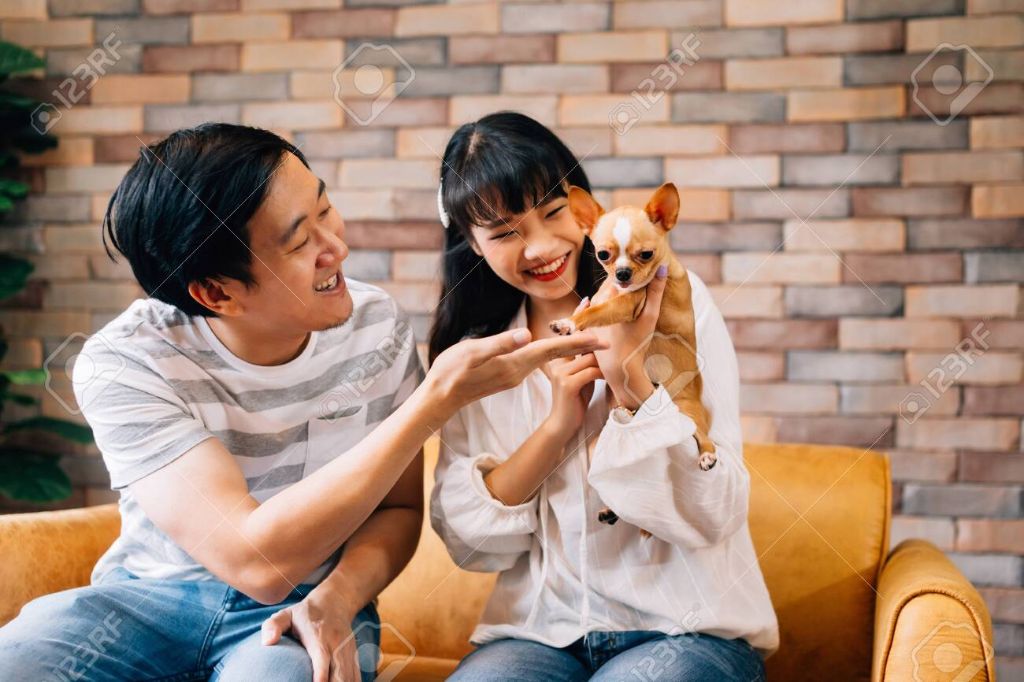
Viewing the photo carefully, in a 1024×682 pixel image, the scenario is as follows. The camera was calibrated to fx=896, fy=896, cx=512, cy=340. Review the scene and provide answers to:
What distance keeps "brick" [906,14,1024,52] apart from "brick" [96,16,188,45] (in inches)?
82.8

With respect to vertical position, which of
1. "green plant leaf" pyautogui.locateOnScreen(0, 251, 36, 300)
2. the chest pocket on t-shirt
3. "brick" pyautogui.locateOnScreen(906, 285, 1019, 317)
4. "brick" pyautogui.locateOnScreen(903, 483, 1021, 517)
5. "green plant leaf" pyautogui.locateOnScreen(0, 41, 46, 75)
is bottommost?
"brick" pyautogui.locateOnScreen(903, 483, 1021, 517)

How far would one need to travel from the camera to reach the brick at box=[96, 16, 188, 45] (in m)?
2.74

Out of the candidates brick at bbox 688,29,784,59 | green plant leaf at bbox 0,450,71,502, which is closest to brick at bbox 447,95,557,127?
brick at bbox 688,29,784,59

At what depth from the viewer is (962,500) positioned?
2.40 m

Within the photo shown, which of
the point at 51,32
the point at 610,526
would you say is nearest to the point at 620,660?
the point at 610,526

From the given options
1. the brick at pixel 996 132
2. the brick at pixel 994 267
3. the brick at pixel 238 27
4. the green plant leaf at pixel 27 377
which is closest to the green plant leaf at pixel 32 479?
the green plant leaf at pixel 27 377

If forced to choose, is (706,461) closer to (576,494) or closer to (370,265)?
(576,494)

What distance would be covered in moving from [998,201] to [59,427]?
8.81 feet

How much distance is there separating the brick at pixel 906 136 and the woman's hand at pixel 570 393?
1394mm

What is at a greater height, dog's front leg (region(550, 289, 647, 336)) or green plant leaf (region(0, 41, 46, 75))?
green plant leaf (region(0, 41, 46, 75))

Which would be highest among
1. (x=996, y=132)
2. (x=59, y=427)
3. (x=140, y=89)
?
(x=140, y=89)

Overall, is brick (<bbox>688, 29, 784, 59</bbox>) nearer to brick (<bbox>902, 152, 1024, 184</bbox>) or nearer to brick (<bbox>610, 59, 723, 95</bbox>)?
brick (<bbox>610, 59, 723, 95</bbox>)

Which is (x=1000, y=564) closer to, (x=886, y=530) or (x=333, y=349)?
(x=886, y=530)

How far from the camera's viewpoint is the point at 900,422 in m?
2.42
